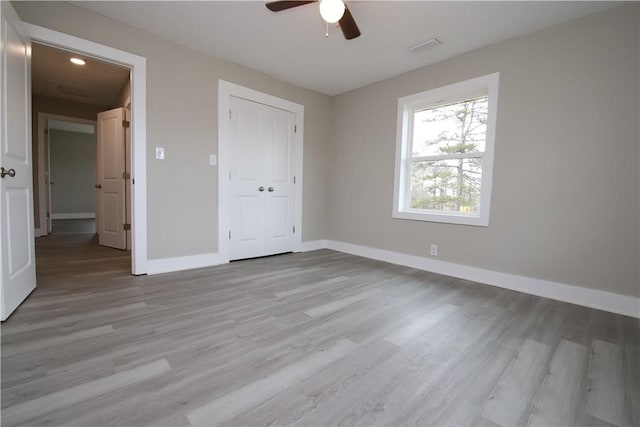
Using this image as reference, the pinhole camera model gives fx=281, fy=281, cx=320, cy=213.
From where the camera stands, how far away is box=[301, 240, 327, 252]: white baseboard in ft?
14.5

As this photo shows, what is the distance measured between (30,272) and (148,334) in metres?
1.45

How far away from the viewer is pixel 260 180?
12.5 feet

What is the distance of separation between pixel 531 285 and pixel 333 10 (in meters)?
2.89

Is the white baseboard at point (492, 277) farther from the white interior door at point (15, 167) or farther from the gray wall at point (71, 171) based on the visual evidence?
the gray wall at point (71, 171)

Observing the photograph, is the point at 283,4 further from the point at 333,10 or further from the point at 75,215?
the point at 75,215

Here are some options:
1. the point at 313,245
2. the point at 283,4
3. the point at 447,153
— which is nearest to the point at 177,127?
the point at 283,4

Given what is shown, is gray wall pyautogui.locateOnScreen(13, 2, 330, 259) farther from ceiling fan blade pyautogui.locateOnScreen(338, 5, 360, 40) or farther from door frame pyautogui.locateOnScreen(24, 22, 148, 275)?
ceiling fan blade pyautogui.locateOnScreen(338, 5, 360, 40)

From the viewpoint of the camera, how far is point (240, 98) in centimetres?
353

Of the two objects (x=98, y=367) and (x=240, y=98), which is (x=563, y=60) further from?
(x=98, y=367)

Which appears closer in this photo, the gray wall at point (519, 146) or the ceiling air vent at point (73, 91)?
the gray wall at point (519, 146)

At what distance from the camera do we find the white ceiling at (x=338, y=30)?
2.31m

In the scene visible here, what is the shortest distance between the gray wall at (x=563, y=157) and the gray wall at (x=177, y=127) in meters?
2.58

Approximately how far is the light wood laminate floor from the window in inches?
41.8

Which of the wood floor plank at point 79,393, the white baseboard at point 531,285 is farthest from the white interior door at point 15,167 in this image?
the white baseboard at point 531,285
